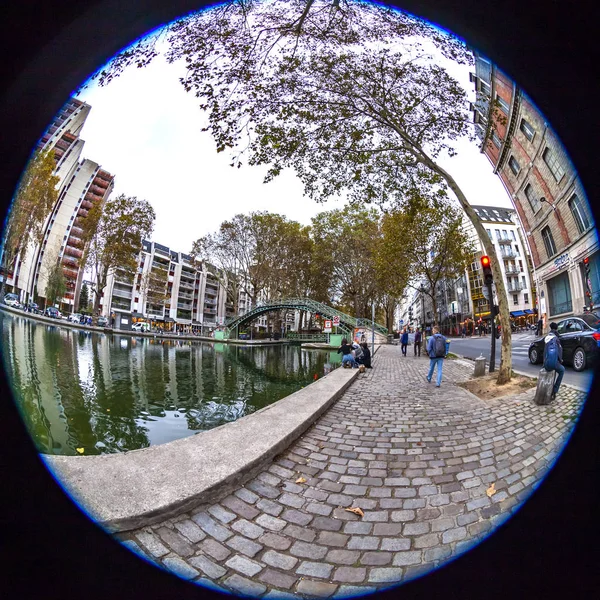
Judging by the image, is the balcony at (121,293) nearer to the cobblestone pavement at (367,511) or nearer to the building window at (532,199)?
the cobblestone pavement at (367,511)

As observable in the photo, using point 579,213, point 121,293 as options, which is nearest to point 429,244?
point 579,213

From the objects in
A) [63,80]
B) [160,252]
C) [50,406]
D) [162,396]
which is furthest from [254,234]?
[63,80]

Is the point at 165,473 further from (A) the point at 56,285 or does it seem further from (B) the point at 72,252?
(B) the point at 72,252

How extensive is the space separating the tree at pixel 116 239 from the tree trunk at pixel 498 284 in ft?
14.5

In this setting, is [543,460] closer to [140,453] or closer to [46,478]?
[46,478]

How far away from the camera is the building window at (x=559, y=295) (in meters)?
1.58

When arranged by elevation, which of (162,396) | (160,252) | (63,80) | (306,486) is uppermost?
(160,252)

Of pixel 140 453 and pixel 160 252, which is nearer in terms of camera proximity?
pixel 140 453

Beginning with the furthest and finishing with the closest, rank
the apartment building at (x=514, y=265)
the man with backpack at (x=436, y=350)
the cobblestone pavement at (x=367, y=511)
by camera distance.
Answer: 1. the man with backpack at (x=436, y=350)
2. the apartment building at (x=514, y=265)
3. the cobblestone pavement at (x=367, y=511)

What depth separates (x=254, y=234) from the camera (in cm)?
2473

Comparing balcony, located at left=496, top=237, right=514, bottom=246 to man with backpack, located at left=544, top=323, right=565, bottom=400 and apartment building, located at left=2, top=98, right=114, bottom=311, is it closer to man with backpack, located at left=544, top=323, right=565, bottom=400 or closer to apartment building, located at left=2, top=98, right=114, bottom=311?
man with backpack, located at left=544, top=323, right=565, bottom=400

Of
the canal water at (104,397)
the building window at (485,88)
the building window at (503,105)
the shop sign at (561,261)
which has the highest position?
the building window at (485,88)

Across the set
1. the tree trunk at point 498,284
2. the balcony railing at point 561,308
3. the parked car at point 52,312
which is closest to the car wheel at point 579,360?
the balcony railing at point 561,308

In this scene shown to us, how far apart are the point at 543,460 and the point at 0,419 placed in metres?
2.44
